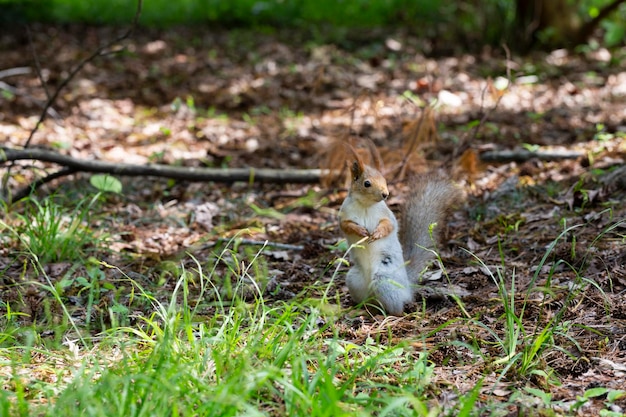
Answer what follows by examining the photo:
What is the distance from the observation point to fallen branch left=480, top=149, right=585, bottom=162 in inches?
195

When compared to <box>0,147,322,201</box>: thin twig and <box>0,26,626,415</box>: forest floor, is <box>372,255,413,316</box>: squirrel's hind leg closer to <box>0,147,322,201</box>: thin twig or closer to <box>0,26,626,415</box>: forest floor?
<box>0,26,626,415</box>: forest floor

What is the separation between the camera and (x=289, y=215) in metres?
4.56

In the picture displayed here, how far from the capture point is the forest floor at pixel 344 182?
2.80 m

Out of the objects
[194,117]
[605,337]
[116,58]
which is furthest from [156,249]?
[116,58]

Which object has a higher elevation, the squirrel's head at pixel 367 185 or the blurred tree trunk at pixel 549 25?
the blurred tree trunk at pixel 549 25

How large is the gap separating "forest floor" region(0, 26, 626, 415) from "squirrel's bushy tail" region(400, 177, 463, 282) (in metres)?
0.23

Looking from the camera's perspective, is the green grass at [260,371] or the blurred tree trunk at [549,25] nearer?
the green grass at [260,371]

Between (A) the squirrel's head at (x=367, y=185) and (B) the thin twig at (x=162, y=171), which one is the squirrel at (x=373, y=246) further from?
(B) the thin twig at (x=162, y=171)

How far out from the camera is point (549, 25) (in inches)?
336

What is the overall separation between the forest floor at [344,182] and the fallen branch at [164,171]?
124mm

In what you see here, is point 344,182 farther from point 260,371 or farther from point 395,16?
point 395,16

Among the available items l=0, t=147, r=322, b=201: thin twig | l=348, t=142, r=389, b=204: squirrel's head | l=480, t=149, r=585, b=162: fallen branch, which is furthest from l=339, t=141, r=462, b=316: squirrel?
l=480, t=149, r=585, b=162: fallen branch

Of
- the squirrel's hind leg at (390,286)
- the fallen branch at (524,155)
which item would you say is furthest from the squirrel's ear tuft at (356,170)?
the fallen branch at (524,155)

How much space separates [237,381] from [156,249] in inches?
78.5
